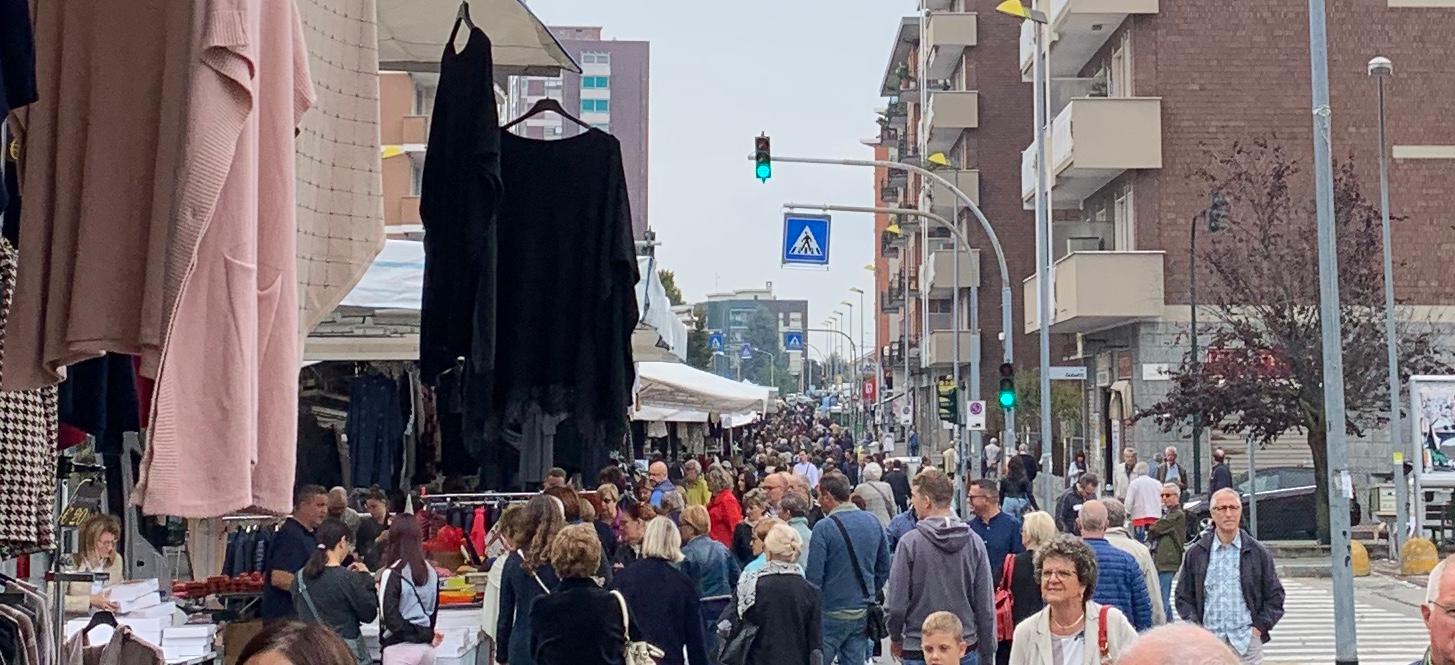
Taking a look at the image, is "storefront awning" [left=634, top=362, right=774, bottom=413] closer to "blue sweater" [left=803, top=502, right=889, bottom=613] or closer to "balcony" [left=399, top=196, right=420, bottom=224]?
"blue sweater" [left=803, top=502, right=889, bottom=613]

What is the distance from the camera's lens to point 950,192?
57688 mm

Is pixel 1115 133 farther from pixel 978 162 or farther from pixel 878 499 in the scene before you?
pixel 978 162

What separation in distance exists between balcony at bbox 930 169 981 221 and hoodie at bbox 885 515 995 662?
1816 inches

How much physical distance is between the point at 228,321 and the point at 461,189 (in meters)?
3.09

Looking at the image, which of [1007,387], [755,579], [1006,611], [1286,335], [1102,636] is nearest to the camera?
[1102,636]

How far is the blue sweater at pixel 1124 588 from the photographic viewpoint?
961cm

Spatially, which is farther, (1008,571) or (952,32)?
(952,32)

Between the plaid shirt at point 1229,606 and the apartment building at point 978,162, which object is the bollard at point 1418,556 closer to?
the plaid shirt at point 1229,606

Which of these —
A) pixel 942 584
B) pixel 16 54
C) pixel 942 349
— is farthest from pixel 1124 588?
pixel 942 349

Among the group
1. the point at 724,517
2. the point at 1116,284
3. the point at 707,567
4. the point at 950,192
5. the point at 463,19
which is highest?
the point at 950,192

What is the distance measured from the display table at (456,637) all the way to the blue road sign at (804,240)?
67.4ft

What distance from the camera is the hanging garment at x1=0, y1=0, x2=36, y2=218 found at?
3061 millimetres

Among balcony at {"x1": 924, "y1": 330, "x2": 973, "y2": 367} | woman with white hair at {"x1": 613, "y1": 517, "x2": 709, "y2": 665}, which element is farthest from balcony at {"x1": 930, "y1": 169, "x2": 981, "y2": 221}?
woman with white hair at {"x1": 613, "y1": 517, "x2": 709, "y2": 665}

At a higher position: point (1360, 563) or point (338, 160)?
point (338, 160)
